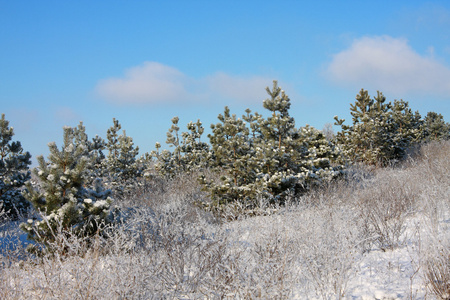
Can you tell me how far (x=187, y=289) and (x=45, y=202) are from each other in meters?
3.43

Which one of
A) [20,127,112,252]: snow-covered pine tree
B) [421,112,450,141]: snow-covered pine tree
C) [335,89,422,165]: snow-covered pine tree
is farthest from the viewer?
[421,112,450,141]: snow-covered pine tree

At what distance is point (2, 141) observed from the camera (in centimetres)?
1193

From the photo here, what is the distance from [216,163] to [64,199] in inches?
207

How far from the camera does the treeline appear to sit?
6215mm

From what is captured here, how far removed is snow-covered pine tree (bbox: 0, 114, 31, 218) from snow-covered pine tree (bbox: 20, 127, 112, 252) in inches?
270

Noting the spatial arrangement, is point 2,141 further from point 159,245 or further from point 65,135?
point 159,245

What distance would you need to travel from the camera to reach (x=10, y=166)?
11.9 m

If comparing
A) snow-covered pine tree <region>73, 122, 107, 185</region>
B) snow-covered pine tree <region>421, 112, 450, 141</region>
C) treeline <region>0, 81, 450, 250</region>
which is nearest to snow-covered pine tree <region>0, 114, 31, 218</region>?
treeline <region>0, 81, 450, 250</region>

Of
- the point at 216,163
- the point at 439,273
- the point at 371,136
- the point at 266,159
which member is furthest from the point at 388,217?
the point at 371,136

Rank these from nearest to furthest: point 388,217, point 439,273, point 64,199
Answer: point 439,273
point 64,199
point 388,217

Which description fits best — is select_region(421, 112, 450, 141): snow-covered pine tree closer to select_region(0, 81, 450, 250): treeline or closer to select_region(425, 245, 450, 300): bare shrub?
select_region(0, 81, 450, 250): treeline

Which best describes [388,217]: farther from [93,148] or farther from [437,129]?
[437,129]

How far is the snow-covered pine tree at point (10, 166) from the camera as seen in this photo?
39.0 feet

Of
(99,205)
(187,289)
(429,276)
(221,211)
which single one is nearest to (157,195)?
(221,211)
